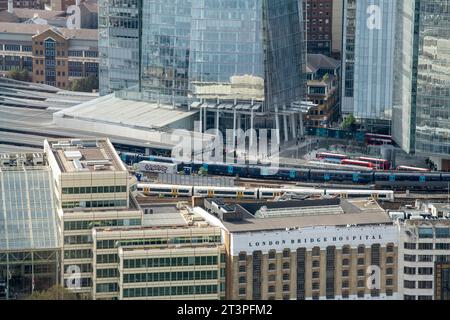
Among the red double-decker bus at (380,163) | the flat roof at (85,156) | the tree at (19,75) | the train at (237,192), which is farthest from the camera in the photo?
the tree at (19,75)

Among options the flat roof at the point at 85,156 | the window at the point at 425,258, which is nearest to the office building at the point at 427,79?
the flat roof at the point at 85,156

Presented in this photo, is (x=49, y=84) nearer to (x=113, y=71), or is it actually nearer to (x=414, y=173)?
(x=113, y=71)

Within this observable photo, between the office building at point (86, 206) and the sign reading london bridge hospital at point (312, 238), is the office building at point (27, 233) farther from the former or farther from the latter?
the sign reading london bridge hospital at point (312, 238)

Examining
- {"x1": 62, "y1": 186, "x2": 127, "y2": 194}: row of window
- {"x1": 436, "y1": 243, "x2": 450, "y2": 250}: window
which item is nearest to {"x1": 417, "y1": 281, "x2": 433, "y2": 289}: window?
{"x1": 436, "y1": 243, "x2": 450, "y2": 250}: window

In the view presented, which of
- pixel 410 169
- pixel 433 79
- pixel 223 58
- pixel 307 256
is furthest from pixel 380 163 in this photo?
pixel 307 256

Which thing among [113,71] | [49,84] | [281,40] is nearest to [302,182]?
[281,40]

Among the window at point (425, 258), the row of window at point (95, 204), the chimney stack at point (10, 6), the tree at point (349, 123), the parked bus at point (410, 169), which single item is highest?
the chimney stack at point (10, 6)

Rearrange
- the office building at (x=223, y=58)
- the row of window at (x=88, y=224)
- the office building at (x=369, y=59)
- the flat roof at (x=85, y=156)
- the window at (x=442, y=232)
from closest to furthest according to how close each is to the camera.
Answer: the row of window at (x=88, y=224)
the window at (x=442, y=232)
the flat roof at (x=85, y=156)
the office building at (x=223, y=58)
the office building at (x=369, y=59)

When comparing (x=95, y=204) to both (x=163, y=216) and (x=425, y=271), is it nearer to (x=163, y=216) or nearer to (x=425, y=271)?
(x=163, y=216)
